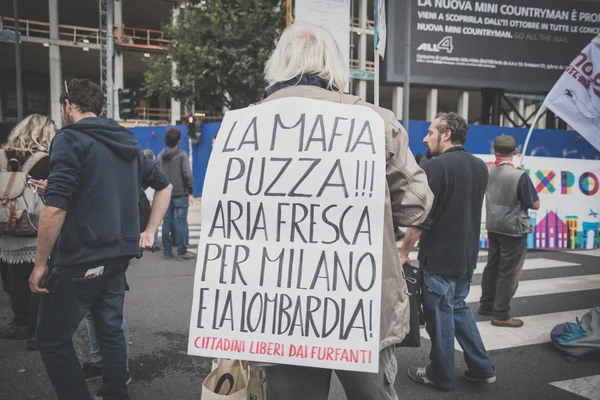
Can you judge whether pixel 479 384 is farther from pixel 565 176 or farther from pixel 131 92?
pixel 131 92

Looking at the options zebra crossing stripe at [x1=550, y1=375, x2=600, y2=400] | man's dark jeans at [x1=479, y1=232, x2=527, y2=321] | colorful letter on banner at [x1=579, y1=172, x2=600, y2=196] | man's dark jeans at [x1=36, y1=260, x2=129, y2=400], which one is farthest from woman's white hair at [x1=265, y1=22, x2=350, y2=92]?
colorful letter on banner at [x1=579, y1=172, x2=600, y2=196]

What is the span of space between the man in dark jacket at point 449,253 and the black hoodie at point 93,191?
5.89 feet

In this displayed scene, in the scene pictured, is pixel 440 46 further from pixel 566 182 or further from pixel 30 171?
pixel 30 171

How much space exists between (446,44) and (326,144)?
32.1ft

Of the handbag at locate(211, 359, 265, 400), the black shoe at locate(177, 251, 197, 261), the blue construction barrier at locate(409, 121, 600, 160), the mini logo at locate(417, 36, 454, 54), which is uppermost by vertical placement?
the mini logo at locate(417, 36, 454, 54)

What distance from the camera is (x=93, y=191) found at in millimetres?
2615

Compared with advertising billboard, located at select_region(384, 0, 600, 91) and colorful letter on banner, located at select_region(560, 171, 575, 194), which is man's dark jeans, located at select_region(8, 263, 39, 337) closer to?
advertising billboard, located at select_region(384, 0, 600, 91)

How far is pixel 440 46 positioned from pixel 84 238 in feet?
31.8

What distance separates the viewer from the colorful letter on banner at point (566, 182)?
9.03m

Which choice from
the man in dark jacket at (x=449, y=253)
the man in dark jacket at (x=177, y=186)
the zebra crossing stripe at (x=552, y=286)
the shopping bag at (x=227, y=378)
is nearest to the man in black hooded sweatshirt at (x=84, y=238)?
the shopping bag at (x=227, y=378)

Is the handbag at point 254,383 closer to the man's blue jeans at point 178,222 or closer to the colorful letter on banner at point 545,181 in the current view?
the man's blue jeans at point 178,222

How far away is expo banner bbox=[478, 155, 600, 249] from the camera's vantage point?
8.98 meters

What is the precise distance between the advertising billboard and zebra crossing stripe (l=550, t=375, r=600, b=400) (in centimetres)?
732

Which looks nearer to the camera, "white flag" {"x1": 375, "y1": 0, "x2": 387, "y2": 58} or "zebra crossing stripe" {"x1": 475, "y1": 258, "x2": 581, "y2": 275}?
"white flag" {"x1": 375, "y1": 0, "x2": 387, "y2": 58}
